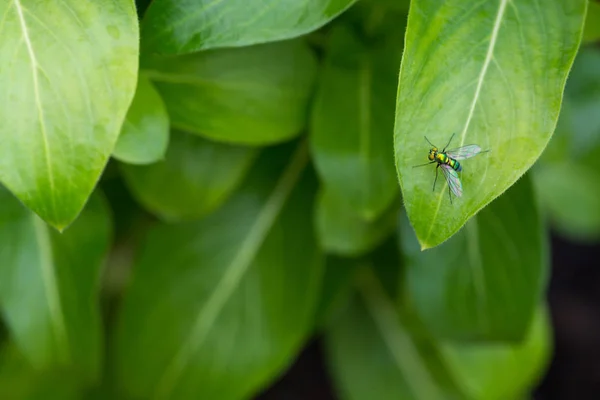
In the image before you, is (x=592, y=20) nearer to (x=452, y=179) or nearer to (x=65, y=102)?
(x=452, y=179)

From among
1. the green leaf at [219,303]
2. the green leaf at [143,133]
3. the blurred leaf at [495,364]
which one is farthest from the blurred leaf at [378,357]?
the green leaf at [143,133]

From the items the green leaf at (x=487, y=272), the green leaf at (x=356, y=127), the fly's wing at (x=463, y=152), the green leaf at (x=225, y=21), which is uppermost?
the green leaf at (x=225, y=21)

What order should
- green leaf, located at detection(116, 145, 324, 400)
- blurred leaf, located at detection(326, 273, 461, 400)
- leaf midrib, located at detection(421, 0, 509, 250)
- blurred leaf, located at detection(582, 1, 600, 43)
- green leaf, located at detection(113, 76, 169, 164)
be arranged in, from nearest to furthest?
leaf midrib, located at detection(421, 0, 509, 250) < green leaf, located at detection(113, 76, 169, 164) < blurred leaf, located at detection(582, 1, 600, 43) < green leaf, located at detection(116, 145, 324, 400) < blurred leaf, located at detection(326, 273, 461, 400)

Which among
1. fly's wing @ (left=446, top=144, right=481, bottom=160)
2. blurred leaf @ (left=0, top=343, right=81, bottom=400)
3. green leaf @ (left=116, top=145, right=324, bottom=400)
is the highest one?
fly's wing @ (left=446, top=144, right=481, bottom=160)

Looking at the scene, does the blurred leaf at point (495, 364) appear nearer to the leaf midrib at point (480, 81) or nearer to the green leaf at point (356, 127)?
the green leaf at point (356, 127)

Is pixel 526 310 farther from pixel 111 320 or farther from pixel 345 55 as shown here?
pixel 111 320

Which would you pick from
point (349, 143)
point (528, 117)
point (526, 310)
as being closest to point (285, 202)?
point (349, 143)

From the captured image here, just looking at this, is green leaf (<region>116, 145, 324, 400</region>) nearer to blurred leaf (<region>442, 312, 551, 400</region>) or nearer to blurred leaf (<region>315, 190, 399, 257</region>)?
blurred leaf (<region>315, 190, 399, 257</region>)

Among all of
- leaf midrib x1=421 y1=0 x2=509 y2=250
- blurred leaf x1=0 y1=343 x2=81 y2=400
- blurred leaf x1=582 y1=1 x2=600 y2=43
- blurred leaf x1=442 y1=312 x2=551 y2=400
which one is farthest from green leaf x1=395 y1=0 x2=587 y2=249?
blurred leaf x1=0 y1=343 x2=81 y2=400
